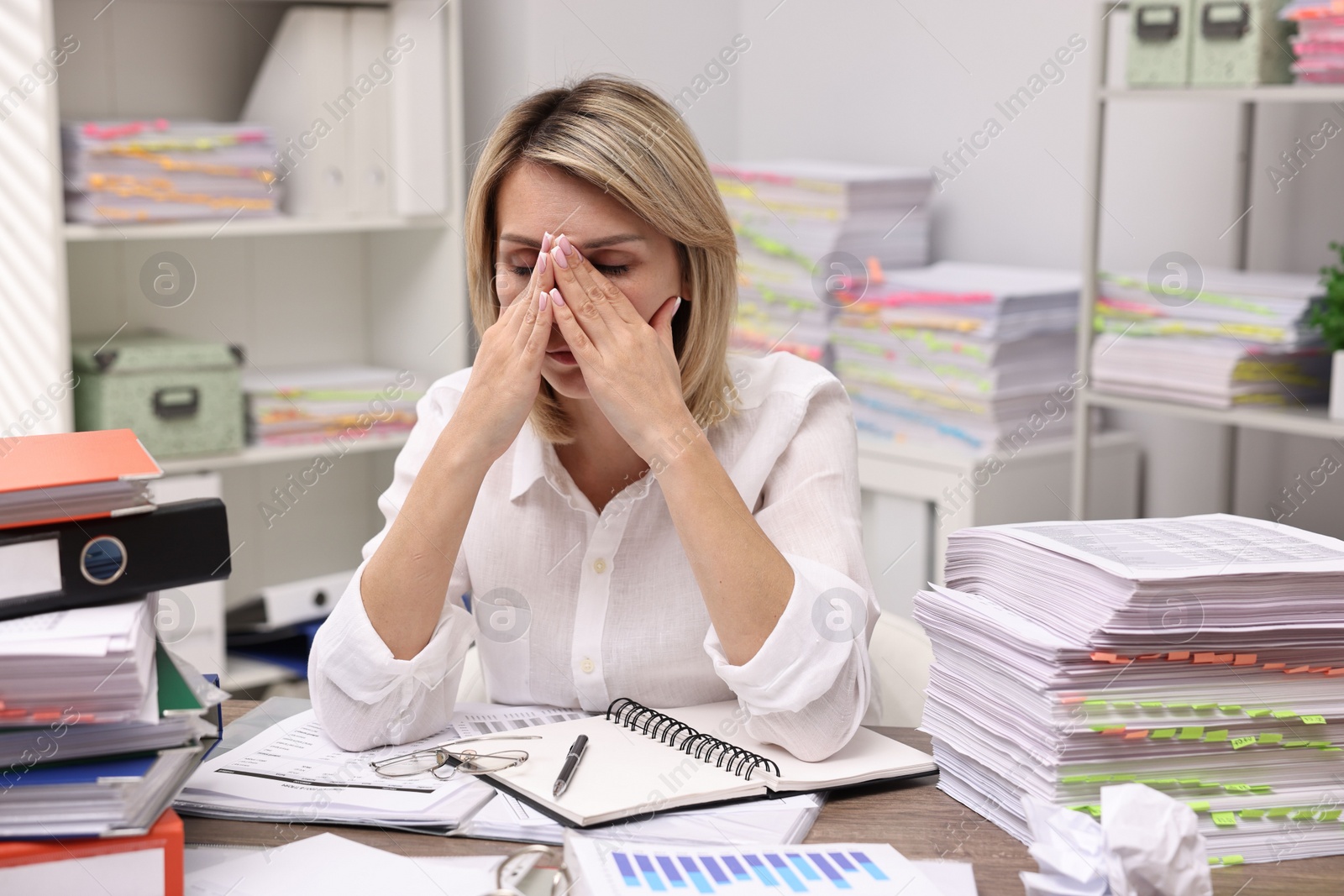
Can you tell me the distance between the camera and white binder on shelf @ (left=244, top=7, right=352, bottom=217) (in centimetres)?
250

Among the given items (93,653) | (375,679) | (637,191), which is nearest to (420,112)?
(637,191)

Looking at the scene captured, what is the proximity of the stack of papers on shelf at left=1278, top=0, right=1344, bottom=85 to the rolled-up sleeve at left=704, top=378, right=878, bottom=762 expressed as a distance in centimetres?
102

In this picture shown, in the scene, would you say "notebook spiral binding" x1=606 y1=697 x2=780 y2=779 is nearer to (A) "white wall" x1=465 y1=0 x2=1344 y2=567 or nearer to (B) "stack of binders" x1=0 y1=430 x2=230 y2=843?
(B) "stack of binders" x1=0 y1=430 x2=230 y2=843

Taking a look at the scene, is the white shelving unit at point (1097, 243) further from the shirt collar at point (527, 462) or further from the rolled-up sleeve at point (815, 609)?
the shirt collar at point (527, 462)

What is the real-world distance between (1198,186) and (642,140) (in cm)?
142

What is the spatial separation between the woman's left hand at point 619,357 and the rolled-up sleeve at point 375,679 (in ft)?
0.89

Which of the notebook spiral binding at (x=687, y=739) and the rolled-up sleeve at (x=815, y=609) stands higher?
the rolled-up sleeve at (x=815, y=609)

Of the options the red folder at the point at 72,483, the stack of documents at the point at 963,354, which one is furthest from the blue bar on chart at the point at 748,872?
the stack of documents at the point at 963,354

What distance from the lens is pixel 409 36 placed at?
8.44 feet

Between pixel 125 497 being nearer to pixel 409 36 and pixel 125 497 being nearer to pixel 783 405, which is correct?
pixel 783 405

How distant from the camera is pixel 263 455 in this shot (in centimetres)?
248

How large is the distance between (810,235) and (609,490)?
1.34 meters

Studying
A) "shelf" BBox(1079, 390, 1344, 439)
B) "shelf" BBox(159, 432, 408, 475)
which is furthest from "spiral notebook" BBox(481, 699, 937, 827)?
"shelf" BBox(159, 432, 408, 475)

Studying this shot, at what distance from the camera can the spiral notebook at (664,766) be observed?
0.99 m
